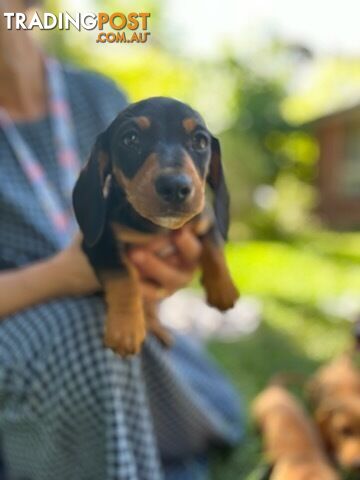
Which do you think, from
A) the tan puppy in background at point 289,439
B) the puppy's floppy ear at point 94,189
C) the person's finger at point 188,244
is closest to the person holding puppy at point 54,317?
the person's finger at point 188,244

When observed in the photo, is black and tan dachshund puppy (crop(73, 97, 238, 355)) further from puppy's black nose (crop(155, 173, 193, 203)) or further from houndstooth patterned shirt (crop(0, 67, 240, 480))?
houndstooth patterned shirt (crop(0, 67, 240, 480))

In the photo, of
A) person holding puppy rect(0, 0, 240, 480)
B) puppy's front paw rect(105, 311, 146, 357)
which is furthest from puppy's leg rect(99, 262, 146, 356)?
person holding puppy rect(0, 0, 240, 480)

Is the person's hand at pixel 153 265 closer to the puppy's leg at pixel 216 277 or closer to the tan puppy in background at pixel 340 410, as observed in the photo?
the puppy's leg at pixel 216 277

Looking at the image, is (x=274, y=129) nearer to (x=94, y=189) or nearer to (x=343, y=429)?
(x=343, y=429)

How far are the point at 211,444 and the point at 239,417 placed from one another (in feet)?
0.36

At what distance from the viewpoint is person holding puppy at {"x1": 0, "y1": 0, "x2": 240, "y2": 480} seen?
1.15 meters

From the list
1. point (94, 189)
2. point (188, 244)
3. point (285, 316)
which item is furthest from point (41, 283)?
point (285, 316)

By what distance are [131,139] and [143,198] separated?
0.17 ft

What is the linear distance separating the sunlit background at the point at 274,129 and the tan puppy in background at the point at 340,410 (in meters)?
0.17

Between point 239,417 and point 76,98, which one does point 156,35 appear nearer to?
point 76,98

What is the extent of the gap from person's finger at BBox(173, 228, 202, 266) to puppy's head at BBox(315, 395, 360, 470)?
0.59 metres

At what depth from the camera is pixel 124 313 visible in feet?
2.62

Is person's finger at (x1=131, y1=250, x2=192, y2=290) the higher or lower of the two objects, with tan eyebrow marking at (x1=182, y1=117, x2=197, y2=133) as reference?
lower

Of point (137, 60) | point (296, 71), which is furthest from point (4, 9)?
point (296, 71)
